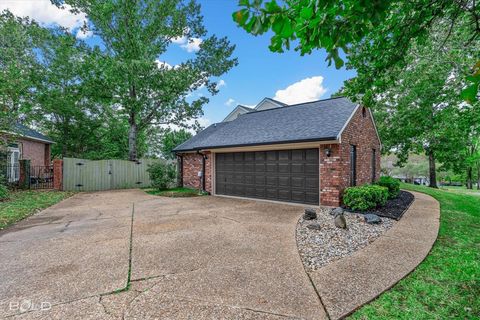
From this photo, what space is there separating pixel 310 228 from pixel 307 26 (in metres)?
4.42

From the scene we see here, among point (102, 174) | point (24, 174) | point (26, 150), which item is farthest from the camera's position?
Result: point (26, 150)

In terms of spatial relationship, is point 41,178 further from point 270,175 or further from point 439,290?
point 439,290

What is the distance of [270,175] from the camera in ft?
29.6

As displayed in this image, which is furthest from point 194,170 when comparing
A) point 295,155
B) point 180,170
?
point 295,155

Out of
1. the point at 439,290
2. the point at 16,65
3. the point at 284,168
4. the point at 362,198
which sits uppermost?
the point at 16,65

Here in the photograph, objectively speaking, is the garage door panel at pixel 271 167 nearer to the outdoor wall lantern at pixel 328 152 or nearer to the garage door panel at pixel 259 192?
the garage door panel at pixel 259 192

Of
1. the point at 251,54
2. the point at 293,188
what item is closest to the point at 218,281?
the point at 293,188

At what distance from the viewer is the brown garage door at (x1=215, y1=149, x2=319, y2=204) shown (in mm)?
8055

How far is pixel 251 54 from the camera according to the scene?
44.0 ft

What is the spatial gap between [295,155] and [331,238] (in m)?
4.12

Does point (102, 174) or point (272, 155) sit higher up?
point (272, 155)

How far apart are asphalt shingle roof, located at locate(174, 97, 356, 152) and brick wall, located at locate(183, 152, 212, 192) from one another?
25.5 inches

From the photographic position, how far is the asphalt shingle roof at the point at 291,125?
309 inches

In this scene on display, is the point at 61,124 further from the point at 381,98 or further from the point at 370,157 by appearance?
the point at 381,98
